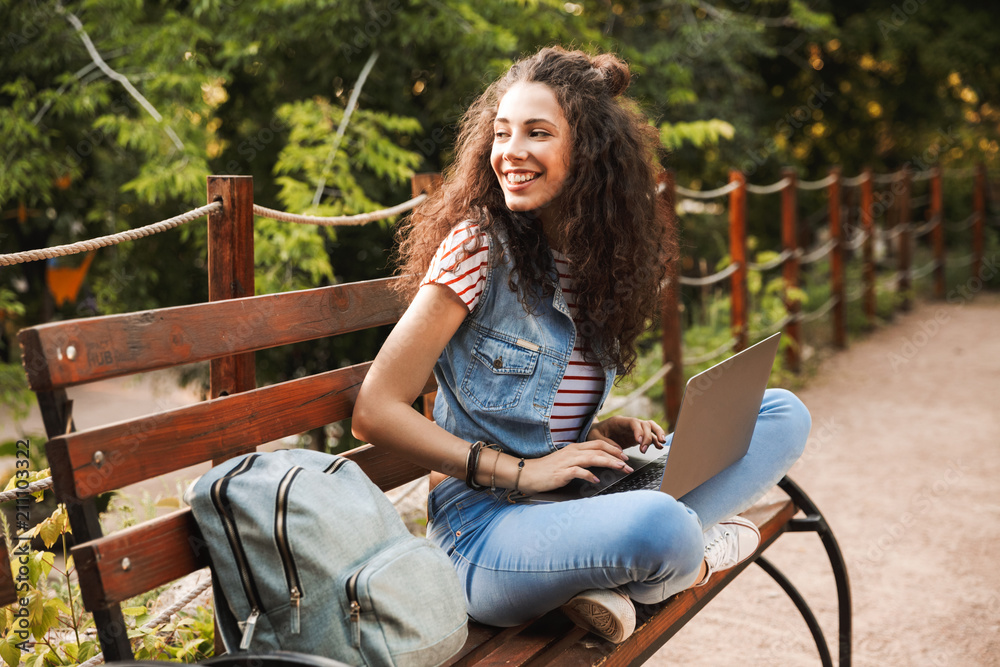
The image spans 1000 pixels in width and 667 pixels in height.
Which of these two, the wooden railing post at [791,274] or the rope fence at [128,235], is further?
the wooden railing post at [791,274]

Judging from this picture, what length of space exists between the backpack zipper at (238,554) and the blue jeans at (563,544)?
1.33 ft

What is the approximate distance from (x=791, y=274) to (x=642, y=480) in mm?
4516

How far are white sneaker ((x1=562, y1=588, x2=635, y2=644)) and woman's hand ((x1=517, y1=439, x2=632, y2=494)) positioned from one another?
20 centimetres

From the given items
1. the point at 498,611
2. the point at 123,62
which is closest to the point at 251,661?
the point at 498,611

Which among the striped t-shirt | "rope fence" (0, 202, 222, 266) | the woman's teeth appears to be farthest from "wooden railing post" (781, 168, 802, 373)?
"rope fence" (0, 202, 222, 266)

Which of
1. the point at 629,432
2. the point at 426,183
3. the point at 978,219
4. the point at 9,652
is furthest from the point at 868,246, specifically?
the point at 9,652

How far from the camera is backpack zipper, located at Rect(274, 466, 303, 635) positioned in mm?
1141

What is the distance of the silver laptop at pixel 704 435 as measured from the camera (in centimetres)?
140

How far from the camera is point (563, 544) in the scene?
138cm

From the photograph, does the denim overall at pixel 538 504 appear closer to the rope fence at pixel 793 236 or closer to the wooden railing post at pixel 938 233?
the rope fence at pixel 793 236

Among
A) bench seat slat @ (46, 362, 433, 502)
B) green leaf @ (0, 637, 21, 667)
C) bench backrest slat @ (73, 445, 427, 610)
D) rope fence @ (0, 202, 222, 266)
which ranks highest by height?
rope fence @ (0, 202, 222, 266)

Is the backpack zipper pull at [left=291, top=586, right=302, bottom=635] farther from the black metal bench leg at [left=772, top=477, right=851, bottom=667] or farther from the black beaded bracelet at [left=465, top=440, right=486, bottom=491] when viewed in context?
the black metal bench leg at [left=772, top=477, right=851, bottom=667]

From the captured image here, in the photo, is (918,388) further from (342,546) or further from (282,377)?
(342,546)

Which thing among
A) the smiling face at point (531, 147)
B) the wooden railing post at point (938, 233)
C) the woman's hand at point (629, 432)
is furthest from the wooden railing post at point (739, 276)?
the wooden railing post at point (938, 233)
